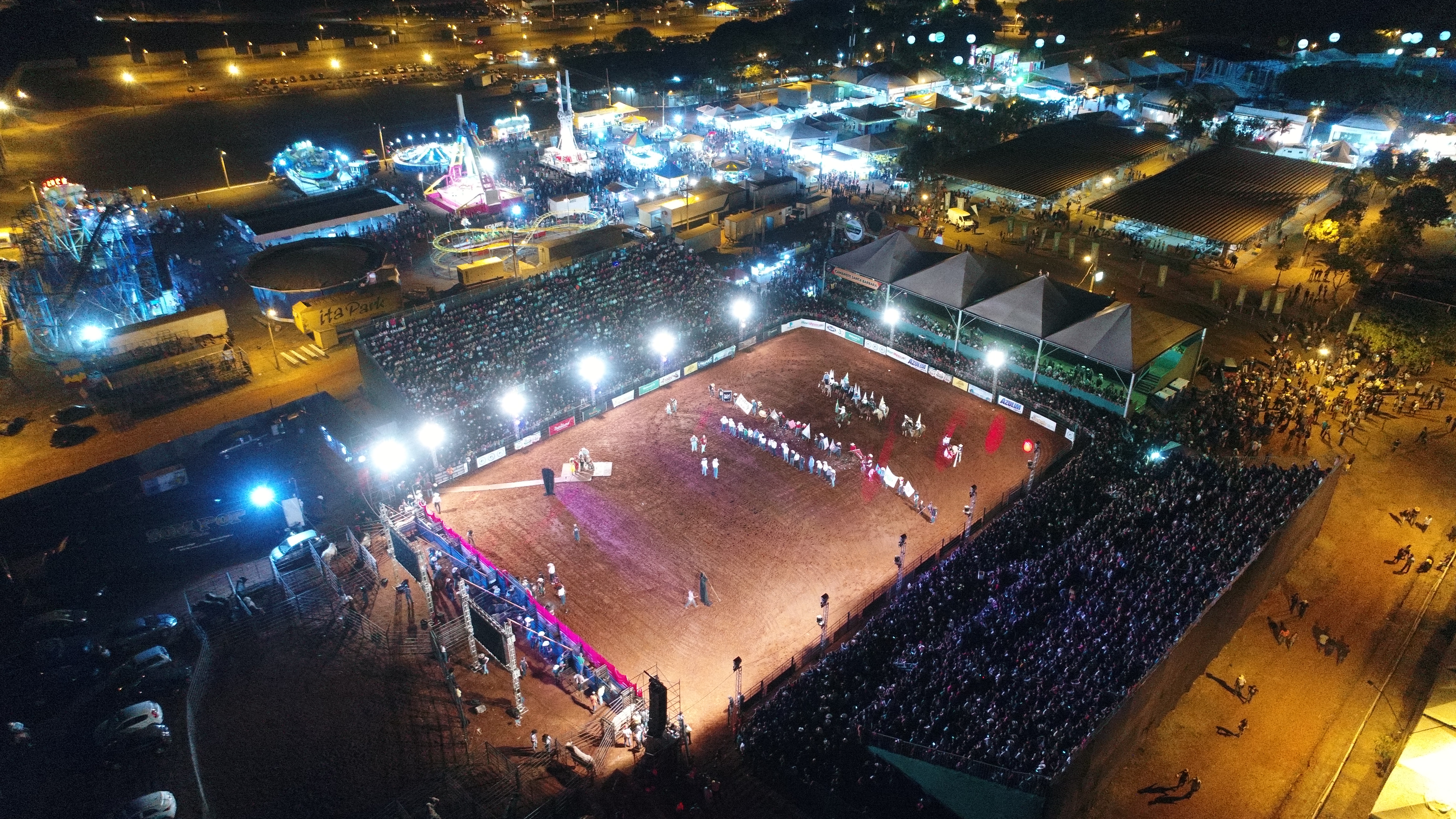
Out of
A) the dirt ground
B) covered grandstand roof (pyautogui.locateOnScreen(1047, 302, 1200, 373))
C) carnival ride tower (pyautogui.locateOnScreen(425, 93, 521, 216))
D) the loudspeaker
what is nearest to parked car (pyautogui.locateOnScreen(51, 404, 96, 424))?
carnival ride tower (pyautogui.locateOnScreen(425, 93, 521, 216))

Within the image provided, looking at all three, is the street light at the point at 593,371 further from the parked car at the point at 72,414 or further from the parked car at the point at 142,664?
the parked car at the point at 72,414

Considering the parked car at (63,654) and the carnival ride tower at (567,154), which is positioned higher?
the carnival ride tower at (567,154)

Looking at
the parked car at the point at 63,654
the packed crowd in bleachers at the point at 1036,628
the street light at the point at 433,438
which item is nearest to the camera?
the packed crowd in bleachers at the point at 1036,628

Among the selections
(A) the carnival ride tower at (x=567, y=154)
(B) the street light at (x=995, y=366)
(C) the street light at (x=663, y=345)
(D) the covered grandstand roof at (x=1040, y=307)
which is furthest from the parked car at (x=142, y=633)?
(A) the carnival ride tower at (x=567, y=154)

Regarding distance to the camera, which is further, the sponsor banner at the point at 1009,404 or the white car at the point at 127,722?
the sponsor banner at the point at 1009,404

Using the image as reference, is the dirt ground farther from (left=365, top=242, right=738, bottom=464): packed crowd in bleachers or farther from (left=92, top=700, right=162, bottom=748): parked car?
(left=365, top=242, right=738, bottom=464): packed crowd in bleachers

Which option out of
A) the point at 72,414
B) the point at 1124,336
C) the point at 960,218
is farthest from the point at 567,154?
the point at 1124,336
